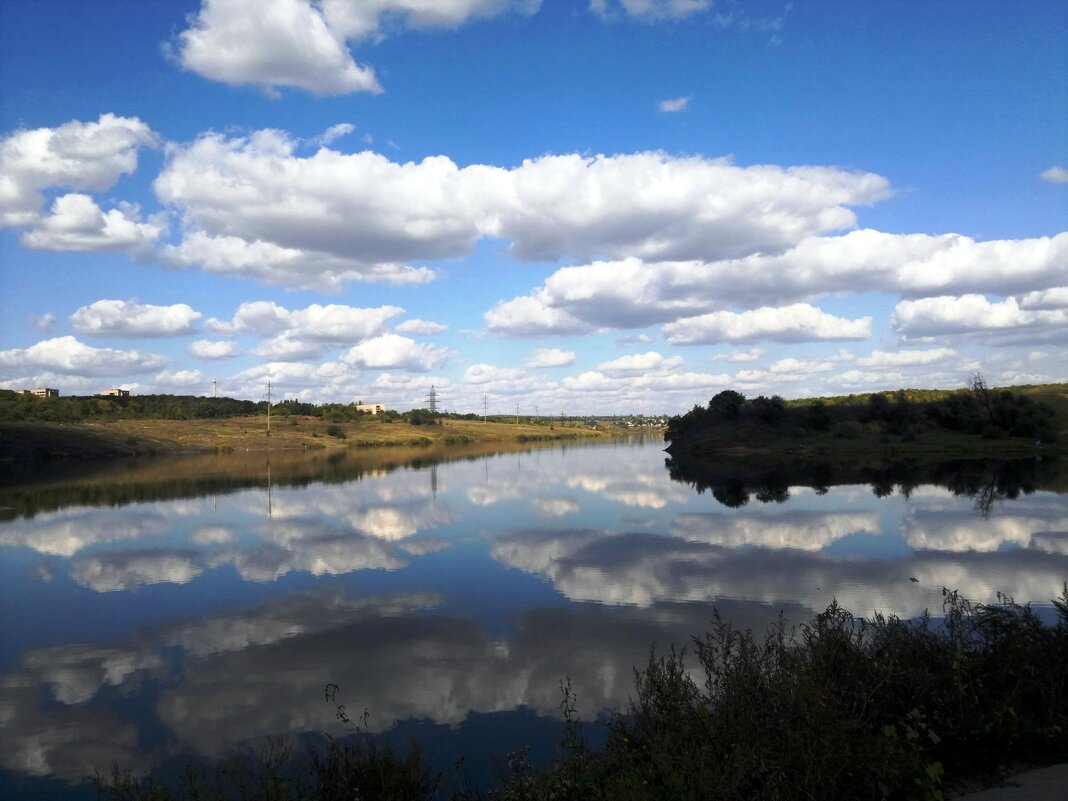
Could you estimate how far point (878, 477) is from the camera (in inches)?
1865

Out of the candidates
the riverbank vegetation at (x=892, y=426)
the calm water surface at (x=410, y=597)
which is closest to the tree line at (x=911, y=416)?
the riverbank vegetation at (x=892, y=426)

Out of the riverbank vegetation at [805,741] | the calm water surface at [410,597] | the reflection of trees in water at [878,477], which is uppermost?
the riverbank vegetation at [805,741]

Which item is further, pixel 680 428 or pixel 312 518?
pixel 680 428

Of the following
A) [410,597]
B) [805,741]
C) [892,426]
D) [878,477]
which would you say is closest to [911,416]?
[892,426]

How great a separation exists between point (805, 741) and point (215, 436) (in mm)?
119157

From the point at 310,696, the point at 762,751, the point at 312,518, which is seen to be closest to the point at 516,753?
the point at 762,751

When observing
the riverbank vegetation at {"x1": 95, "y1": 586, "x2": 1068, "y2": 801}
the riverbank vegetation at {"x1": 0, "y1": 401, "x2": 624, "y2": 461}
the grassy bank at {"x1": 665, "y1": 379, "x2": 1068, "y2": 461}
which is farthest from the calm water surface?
the riverbank vegetation at {"x1": 0, "y1": 401, "x2": 624, "y2": 461}

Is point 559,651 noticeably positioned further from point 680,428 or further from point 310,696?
point 680,428

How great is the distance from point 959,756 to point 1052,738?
971mm

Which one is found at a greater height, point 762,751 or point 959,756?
point 762,751

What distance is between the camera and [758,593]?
637 inches

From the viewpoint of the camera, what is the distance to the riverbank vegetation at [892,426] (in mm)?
71000

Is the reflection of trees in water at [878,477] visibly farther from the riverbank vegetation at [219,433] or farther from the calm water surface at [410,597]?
the riverbank vegetation at [219,433]

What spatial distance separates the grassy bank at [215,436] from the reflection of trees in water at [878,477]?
73398mm
